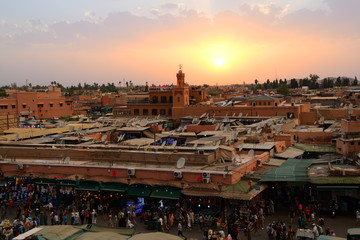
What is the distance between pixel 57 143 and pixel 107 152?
619 cm

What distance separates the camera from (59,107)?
65.0 m

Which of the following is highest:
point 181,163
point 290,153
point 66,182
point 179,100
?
point 179,100

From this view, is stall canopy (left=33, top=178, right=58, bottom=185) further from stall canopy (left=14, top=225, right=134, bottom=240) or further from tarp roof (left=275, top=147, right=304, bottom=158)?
tarp roof (left=275, top=147, right=304, bottom=158)

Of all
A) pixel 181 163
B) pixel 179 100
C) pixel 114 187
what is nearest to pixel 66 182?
pixel 114 187

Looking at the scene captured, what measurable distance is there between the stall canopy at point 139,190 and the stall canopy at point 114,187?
0.28 meters

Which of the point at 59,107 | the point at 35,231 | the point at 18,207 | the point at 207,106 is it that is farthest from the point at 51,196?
the point at 59,107

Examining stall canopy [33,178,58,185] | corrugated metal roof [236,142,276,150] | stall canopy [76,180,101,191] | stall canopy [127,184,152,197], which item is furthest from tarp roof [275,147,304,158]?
stall canopy [33,178,58,185]

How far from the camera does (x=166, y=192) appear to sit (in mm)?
16469

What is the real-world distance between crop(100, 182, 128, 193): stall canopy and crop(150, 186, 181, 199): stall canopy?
1.47 m

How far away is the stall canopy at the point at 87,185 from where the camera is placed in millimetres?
17609

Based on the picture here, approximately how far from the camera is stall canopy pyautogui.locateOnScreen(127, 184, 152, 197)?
16781 millimetres

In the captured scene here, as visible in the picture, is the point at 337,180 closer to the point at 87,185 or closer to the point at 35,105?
the point at 87,185

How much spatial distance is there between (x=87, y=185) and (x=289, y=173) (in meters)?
9.22

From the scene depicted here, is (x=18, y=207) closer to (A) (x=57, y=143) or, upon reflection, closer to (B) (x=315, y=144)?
(A) (x=57, y=143)
